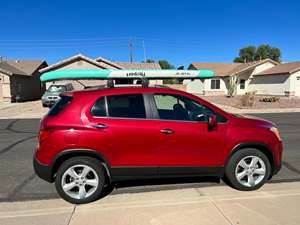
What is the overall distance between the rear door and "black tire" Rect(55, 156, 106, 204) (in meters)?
0.22

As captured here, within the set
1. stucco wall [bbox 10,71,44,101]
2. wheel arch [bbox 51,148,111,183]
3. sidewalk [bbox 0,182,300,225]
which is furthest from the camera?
stucco wall [bbox 10,71,44,101]

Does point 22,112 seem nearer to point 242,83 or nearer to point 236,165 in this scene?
point 236,165

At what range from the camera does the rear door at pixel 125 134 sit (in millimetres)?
4035

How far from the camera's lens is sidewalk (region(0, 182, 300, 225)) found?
139 inches

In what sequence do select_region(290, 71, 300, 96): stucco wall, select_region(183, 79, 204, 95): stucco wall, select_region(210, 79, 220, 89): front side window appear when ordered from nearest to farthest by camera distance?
select_region(290, 71, 300, 96): stucco wall → select_region(210, 79, 220, 89): front side window → select_region(183, 79, 204, 95): stucco wall

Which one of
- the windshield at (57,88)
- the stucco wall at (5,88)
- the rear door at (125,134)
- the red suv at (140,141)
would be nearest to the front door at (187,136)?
the red suv at (140,141)

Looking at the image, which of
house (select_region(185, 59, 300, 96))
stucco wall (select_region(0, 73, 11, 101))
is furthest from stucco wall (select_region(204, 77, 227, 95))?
stucco wall (select_region(0, 73, 11, 101))

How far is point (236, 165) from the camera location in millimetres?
4434

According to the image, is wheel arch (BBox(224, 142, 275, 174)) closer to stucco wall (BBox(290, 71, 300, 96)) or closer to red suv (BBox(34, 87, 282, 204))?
red suv (BBox(34, 87, 282, 204))

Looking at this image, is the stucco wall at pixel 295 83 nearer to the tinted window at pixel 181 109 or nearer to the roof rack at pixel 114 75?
the roof rack at pixel 114 75

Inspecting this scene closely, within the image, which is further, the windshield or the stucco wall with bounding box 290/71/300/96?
the stucco wall with bounding box 290/71/300/96

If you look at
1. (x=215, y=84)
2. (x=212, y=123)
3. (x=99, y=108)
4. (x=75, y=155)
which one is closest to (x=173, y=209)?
(x=212, y=123)

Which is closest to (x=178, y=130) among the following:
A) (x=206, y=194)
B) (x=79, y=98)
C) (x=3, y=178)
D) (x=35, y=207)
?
(x=206, y=194)

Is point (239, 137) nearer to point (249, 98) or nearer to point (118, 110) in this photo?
point (118, 110)
